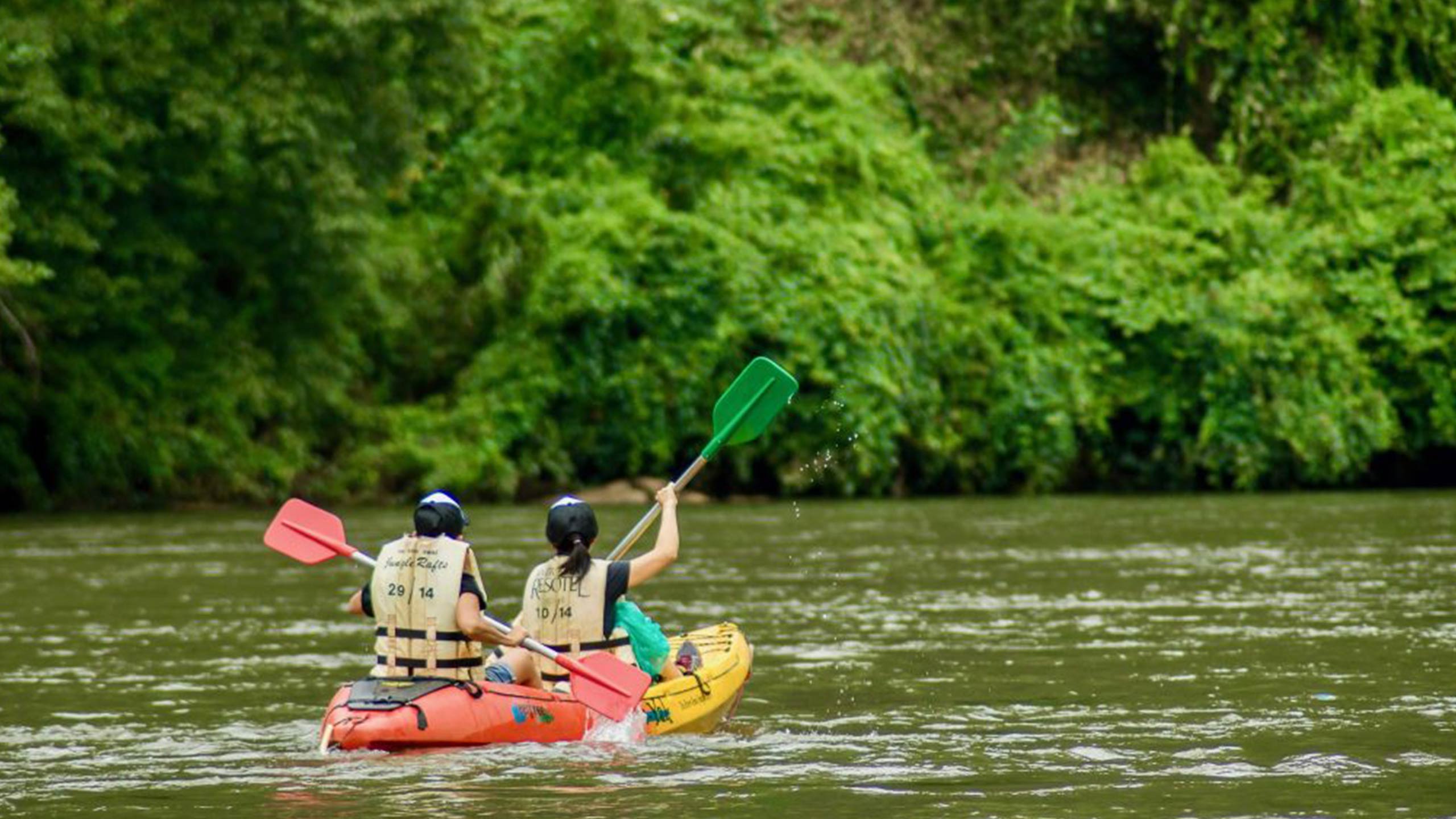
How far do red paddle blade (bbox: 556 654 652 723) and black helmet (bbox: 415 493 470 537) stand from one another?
2.22 ft

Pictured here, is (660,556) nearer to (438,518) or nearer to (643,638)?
(643,638)

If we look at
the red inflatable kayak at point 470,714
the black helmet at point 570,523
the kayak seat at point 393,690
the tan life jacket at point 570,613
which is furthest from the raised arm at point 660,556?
the kayak seat at point 393,690

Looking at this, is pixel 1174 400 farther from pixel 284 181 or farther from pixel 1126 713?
pixel 1126 713

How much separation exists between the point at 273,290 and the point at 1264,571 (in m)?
13.7

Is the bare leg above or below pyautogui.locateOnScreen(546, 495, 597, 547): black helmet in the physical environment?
below

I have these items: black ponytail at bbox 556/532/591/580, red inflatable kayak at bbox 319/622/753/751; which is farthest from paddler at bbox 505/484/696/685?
red inflatable kayak at bbox 319/622/753/751

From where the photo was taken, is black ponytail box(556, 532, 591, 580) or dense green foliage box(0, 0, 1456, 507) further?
dense green foliage box(0, 0, 1456, 507)

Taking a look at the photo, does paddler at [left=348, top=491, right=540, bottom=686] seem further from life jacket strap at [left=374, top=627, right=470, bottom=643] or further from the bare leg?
the bare leg

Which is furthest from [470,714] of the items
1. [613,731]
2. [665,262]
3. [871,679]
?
[665,262]

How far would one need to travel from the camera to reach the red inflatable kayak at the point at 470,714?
9.41 m

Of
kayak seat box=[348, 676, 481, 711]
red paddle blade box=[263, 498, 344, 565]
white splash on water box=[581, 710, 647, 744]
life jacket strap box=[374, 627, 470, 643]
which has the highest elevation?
red paddle blade box=[263, 498, 344, 565]

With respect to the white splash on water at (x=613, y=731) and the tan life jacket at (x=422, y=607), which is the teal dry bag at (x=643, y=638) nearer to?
the white splash on water at (x=613, y=731)

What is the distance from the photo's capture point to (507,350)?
2892cm

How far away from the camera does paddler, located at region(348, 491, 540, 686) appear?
9703 mm
